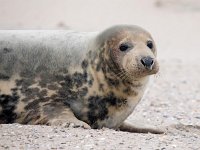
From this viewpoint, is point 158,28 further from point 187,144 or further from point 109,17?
point 187,144

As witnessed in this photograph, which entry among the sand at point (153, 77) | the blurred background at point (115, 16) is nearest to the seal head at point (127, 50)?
the sand at point (153, 77)

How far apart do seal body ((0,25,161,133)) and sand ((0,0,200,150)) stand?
0.44m

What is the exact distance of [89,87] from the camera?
5996 mm

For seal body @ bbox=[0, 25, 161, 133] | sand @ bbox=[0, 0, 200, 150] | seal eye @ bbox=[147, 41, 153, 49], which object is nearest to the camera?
sand @ bbox=[0, 0, 200, 150]

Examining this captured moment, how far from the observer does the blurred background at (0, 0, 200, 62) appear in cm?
1591

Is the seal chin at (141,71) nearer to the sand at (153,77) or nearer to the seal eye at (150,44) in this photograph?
the seal eye at (150,44)

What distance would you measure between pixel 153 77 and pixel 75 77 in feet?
15.6

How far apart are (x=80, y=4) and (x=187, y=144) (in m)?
13.9

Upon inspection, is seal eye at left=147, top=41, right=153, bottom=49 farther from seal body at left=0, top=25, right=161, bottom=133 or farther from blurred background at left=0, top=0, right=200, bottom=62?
blurred background at left=0, top=0, right=200, bottom=62

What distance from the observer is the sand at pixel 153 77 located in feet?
16.6

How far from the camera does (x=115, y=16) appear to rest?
1784cm

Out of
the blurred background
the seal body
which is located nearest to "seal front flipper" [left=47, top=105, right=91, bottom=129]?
the seal body

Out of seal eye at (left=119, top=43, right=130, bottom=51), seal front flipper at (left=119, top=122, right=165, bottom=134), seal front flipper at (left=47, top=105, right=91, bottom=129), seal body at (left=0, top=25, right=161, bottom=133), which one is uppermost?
seal eye at (left=119, top=43, right=130, bottom=51)

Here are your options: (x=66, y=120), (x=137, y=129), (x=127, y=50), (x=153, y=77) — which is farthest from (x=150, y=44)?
(x=153, y=77)
